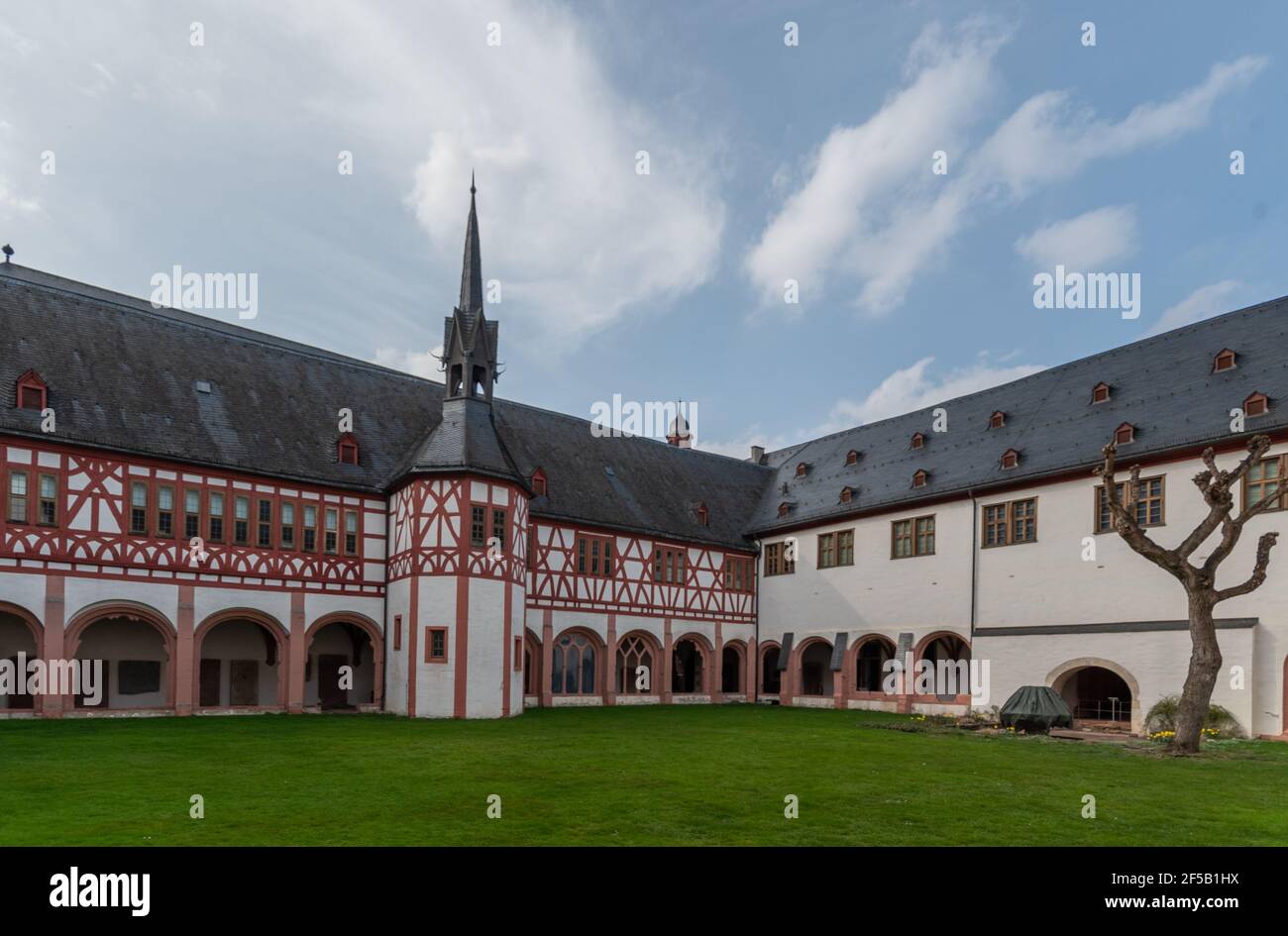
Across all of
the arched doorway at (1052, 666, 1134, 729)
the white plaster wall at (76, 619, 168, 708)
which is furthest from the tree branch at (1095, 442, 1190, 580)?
the white plaster wall at (76, 619, 168, 708)

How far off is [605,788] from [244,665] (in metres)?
19.1

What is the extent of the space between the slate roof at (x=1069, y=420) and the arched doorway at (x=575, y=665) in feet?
29.2

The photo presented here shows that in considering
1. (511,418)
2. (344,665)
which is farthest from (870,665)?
(344,665)

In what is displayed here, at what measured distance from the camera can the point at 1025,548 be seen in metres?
27.4

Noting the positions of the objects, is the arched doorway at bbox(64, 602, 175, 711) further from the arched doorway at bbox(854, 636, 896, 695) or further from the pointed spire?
the arched doorway at bbox(854, 636, 896, 695)

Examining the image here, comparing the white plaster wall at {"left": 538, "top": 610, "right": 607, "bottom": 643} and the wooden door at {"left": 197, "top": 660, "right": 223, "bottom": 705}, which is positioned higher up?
the white plaster wall at {"left": 538, "top": 610, "right": 607, "bottom": 643}

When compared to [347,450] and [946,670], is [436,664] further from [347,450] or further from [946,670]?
[946,670]

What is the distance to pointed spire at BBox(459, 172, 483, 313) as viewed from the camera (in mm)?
28812

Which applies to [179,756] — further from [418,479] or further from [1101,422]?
[1101,422]

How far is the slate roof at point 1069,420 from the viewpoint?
79.2 feet

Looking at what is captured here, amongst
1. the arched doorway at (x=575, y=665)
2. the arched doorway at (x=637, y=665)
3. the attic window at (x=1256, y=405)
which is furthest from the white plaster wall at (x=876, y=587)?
the attic window at (x=1256, y=405)

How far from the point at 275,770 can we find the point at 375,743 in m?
4.03

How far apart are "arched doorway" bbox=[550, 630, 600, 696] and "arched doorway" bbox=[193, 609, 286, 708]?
8.53 m
